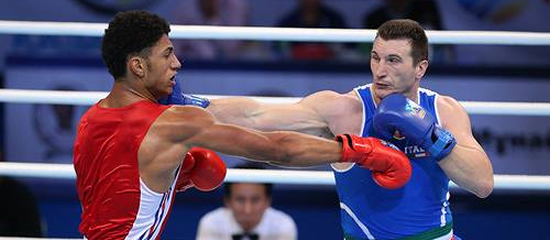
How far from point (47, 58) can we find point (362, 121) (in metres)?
3.21

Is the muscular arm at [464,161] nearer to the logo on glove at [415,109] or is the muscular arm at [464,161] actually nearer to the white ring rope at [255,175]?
the logo on glove at [415,109]

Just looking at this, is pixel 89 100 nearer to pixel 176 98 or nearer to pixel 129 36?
pixel 176 98

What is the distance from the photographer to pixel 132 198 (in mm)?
3203

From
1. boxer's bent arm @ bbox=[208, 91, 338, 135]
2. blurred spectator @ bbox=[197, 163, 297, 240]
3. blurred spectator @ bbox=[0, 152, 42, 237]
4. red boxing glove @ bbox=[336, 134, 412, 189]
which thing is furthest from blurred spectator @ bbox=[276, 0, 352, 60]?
red boxing glove @ bbox=[336, 134, 412, 189]

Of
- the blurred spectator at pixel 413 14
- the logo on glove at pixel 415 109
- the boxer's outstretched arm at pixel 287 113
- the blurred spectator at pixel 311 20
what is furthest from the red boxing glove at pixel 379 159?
the blurred spectator at pixel 413 14

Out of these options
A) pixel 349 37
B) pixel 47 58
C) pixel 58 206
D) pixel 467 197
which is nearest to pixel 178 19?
pixel 47 58

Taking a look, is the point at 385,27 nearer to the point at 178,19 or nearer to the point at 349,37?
the point at 349,37

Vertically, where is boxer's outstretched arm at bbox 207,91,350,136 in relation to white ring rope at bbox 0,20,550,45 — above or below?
below

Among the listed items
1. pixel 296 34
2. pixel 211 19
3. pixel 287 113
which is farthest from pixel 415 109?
pixel 211 19

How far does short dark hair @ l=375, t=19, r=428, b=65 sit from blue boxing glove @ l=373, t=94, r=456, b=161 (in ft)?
0.78

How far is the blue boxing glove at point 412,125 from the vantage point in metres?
3.38

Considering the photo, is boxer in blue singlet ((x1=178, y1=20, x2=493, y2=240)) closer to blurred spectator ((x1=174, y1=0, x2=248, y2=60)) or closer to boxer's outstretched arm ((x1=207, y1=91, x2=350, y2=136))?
boxer's outstretched arm ((x1=207, y1=91, x2=350, y2=136))

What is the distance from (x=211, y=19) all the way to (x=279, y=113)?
3772 millimetres

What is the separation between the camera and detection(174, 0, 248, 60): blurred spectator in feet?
23.5
